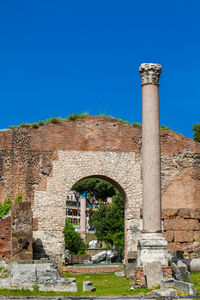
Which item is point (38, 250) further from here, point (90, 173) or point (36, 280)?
point (36, 280)

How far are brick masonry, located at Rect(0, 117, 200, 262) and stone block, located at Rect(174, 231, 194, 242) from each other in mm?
38

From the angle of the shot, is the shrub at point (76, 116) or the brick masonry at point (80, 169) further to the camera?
the shrub at point (76, 116)

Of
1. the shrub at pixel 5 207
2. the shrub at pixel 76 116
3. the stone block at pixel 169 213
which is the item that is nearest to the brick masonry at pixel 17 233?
the shrub at pixel 5 207

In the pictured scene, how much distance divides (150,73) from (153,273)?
5.07m

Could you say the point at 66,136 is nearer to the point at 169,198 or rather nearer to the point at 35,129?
the point at 35,129

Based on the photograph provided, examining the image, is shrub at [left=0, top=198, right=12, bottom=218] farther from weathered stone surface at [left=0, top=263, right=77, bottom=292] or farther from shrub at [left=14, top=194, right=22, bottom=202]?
weathered stone surface at [left=0, top=263, right=77, bottom=292]

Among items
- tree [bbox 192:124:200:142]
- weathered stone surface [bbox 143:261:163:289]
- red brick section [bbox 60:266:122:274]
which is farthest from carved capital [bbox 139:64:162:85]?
tree [bbox 192:124:200:142]

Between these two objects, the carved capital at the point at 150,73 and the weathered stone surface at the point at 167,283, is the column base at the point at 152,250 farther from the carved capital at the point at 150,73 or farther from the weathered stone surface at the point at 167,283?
the carved capital at the point at 150,73

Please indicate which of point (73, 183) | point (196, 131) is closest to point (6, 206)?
point (73, 183)

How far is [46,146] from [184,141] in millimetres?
5601

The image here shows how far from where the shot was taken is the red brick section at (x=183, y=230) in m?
17.0

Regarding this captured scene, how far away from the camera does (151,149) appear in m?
11.3

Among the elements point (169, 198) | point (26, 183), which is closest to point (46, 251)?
point (26, 183)

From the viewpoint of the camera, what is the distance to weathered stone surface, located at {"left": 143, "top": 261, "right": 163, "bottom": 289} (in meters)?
9.80
